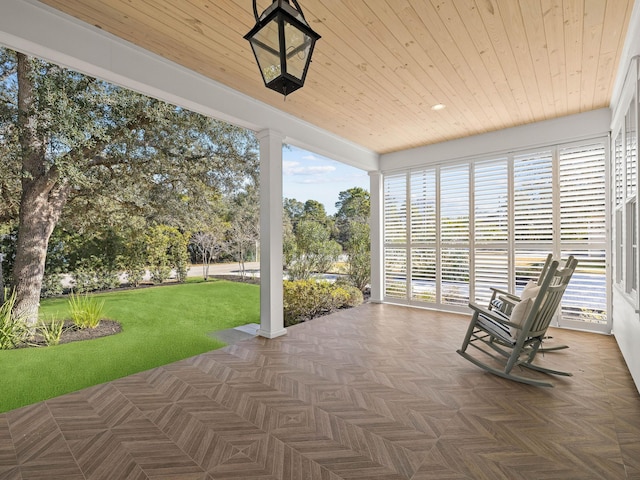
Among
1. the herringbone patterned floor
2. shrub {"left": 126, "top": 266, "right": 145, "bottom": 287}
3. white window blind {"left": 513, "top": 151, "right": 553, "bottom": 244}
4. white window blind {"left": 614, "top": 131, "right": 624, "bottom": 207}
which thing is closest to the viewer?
the herringbone patterned floor

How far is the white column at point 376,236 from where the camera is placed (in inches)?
265

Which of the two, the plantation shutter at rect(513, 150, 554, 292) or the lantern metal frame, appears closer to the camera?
the lantern metal frame

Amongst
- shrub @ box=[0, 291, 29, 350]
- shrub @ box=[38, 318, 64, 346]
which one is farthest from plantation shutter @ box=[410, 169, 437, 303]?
shrub @ box=[0, 291, 29, 350]

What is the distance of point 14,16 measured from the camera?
239 centimetres

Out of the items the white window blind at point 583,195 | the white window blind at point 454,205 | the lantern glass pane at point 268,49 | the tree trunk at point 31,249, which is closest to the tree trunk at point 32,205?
the tree trunk at point 31,249

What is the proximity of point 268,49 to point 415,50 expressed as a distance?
184cm

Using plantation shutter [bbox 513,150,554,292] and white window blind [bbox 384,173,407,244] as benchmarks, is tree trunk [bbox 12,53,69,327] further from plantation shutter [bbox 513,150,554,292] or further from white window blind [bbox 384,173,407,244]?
plantation shutter [bbox 513,150,554,292]

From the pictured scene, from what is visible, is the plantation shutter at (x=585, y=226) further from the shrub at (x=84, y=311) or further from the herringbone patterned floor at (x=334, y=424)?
the shrub at (x=84, y=311)

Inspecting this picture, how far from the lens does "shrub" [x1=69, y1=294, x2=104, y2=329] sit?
4.67 meters

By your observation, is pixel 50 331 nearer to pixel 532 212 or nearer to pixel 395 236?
pixel 395 236

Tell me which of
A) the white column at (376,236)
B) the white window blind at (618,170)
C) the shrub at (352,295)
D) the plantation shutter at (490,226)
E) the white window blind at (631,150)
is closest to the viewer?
the white window blind at (631,150)

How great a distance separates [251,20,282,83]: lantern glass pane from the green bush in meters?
4.98

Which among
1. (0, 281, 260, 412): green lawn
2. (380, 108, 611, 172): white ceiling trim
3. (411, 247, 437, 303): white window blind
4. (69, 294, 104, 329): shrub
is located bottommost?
(0, 281, 260, 412): green lawn

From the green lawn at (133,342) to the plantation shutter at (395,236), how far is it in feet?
8.97
